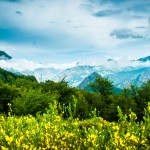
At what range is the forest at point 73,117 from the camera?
8.33 metres

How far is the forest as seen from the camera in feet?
27.3

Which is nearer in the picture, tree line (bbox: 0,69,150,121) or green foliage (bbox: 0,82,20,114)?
tree line (bbox: 0,69,150,121)

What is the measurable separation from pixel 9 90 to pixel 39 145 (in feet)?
215

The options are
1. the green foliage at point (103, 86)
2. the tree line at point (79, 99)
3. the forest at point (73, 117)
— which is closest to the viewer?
the forest at point (73, 117)

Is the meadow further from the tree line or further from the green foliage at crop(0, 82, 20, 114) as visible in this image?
the green foliage at crop(0, 82, 20, 114)

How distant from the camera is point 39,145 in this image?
29.1 ft

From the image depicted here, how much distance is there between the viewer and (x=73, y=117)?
83.6 feet

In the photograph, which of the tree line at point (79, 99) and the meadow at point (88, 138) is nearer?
the meadow at point (88, 138)

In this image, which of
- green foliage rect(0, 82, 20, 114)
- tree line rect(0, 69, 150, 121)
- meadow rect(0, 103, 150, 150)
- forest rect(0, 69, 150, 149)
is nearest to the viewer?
meadow rect(0, 103, 150, 150)

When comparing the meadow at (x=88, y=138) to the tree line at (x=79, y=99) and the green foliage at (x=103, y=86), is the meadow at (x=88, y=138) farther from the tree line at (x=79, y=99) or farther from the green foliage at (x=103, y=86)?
the green foliage at (x=103, y=86)

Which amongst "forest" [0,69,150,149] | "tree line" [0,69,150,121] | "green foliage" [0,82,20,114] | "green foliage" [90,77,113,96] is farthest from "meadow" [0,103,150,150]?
"green foliage" [90,77,113,96]

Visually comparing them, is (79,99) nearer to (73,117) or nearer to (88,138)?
(73,117)

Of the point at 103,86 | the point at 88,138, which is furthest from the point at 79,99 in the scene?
the point at 88,138

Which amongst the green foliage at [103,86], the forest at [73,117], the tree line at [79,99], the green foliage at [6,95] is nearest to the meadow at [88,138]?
the forest at [73,117]
